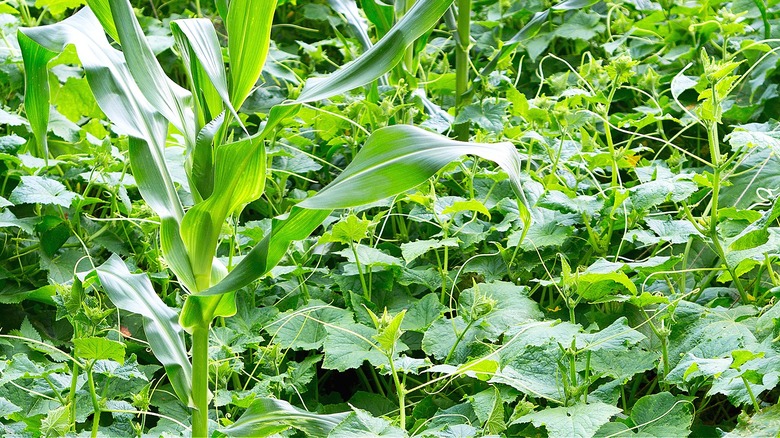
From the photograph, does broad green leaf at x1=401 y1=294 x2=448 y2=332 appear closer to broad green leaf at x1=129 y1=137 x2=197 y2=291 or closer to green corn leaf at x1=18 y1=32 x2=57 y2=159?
broad green leaf at x1=129 y1=137 x2=197 y2=291

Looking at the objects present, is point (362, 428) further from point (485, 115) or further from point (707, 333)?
point (485, 115)

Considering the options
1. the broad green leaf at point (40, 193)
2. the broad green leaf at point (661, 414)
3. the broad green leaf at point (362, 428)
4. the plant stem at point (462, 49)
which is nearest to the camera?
the broad green leaf at point (362, 428)

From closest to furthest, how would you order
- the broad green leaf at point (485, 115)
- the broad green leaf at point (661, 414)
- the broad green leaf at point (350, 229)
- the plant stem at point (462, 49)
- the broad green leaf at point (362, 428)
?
the broad green leaf at point (362, 428)
the broad green leaf at point (661, 414)
the broad green leaf at point (350, 229)
the broad green leaf at point (485, 115)
the plant stem at point (462, 49)

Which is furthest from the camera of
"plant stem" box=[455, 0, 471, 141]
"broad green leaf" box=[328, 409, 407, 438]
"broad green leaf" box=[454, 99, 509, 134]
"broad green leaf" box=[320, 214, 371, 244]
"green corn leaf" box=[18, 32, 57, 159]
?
"plant stem" box=[455, 0, 471, 141]

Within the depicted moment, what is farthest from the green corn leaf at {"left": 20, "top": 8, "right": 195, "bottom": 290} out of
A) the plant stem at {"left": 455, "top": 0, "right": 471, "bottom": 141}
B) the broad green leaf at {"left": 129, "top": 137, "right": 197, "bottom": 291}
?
the plant stem at {"left": 455, "top": 0, "right": 471, "bottom": 141}

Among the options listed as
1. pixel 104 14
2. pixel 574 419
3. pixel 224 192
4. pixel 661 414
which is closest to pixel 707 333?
pixel 661 414

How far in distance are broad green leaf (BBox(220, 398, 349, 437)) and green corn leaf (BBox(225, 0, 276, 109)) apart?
38 cm

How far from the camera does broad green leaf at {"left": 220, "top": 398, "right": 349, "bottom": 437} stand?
102cm

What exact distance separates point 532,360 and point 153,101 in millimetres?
592

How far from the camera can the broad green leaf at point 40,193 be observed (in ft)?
4.64

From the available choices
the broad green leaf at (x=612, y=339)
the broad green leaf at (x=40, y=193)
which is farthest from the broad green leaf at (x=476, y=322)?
the broad green leaf at (x=40, y=193)

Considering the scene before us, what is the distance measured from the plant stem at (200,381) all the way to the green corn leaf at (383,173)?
103 millimetres

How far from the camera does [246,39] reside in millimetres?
1035

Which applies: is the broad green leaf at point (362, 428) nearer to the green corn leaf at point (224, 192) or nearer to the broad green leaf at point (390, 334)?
the broad green leaf at point (390, 334)
